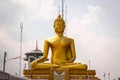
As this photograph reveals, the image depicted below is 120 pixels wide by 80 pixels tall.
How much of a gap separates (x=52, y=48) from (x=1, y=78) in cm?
1296

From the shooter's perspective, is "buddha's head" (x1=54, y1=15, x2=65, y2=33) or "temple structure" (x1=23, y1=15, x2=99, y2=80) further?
"buddha's head" (x1=54, y1=15, x2=65, y2=33)

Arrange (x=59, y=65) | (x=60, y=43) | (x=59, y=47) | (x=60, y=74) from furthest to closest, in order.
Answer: (x=59, y=47)
(x=60, y=43)
(x=59, y=65)
(x=60, y=74)

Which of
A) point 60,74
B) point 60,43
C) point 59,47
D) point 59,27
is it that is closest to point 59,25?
point 59,27

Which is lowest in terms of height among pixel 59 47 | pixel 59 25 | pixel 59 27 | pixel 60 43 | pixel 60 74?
pixel 60 74

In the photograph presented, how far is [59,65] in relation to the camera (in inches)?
888

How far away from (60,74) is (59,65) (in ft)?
2.32

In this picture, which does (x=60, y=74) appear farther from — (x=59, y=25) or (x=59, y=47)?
(x=59, y=25)

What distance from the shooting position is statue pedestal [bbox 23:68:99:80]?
2200cm

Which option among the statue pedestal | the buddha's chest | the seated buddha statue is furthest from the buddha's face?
the statue pedestal

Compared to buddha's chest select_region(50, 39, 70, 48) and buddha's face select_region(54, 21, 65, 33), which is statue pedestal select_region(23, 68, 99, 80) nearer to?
buddha's chest select_region(50, 39, 70, 48)

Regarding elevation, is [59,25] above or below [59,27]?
above

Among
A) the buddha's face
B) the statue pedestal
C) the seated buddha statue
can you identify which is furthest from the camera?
the buddha's face

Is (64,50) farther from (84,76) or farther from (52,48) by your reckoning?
(84,76)

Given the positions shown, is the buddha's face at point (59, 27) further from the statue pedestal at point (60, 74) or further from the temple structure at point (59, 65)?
the statue pedestal at point (60, 74)
